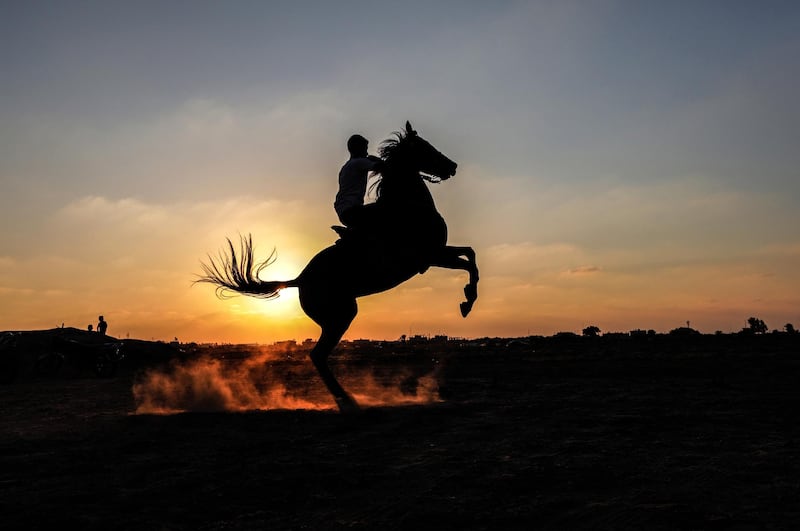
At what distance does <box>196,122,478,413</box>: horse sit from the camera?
9.45 metres

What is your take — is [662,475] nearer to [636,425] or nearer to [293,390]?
[636,425]

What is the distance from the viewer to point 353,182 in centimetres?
966

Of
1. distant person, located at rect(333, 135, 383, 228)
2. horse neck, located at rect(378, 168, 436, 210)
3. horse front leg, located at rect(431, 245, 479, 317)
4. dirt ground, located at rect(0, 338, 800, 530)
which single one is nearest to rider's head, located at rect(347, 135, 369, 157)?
distant person, located at rect(333, 135, 383, 228)

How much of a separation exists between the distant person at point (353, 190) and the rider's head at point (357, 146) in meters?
0.19

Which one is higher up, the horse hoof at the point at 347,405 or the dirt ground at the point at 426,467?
the horse hoof at the point at 347,405

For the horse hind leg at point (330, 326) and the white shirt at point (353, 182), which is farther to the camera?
the horse hind leg at point (330, 326)

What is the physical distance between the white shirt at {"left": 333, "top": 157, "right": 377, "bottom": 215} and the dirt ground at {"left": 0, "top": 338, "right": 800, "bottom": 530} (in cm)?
298

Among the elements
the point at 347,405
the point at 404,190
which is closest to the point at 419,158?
the point at 404,190

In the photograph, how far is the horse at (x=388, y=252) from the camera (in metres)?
9.45

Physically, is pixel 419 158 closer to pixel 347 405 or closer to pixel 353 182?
pixel 353 182

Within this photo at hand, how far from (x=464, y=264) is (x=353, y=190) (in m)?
1.91

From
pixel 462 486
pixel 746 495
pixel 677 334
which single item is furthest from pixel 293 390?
pixel 677 334

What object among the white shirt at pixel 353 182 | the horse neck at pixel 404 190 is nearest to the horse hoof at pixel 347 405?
the white shirt at pixel 353 182

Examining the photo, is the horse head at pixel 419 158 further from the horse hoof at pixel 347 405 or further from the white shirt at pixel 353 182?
the horse hoof at pixel 347 405
